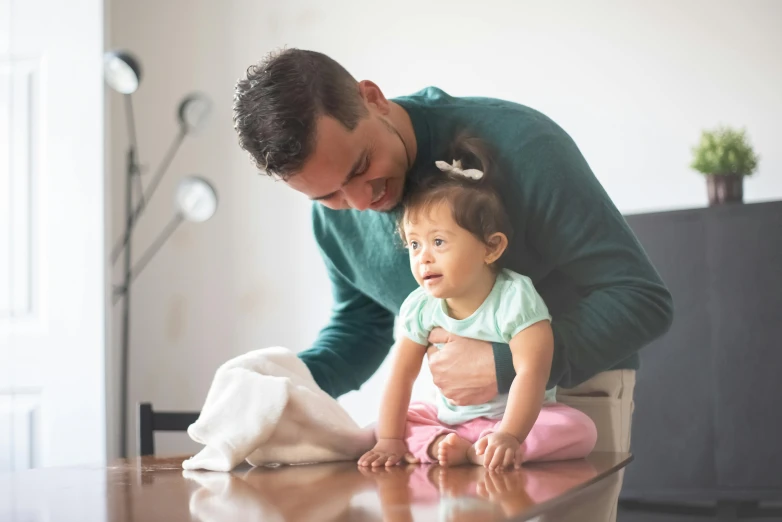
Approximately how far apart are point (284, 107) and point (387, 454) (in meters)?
0.43

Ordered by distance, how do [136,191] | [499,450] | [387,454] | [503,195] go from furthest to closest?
[136,191], [503,195], [387,454], [499,450]

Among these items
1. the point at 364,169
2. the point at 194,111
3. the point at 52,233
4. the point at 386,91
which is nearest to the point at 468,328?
the point at 364,169

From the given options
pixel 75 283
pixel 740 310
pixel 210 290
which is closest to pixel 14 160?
pixel 75 283

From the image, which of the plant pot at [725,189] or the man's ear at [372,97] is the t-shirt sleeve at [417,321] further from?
the plant pot at [725,189]

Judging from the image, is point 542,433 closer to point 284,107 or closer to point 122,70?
point 284,107

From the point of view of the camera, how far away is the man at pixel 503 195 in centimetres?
105

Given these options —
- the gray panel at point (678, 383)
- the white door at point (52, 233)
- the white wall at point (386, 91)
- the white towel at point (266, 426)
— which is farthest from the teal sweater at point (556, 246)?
→ the white wall at point (386, 91)

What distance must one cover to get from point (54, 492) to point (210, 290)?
2754 mm

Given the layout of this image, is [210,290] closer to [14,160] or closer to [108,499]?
[14,160]

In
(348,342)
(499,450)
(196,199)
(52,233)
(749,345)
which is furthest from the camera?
(196,199)

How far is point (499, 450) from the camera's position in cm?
95

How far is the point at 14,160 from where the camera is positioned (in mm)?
2857

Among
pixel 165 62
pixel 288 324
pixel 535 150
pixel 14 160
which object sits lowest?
pixel 288 324

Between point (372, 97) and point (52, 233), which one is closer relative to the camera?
point (372, 97)
